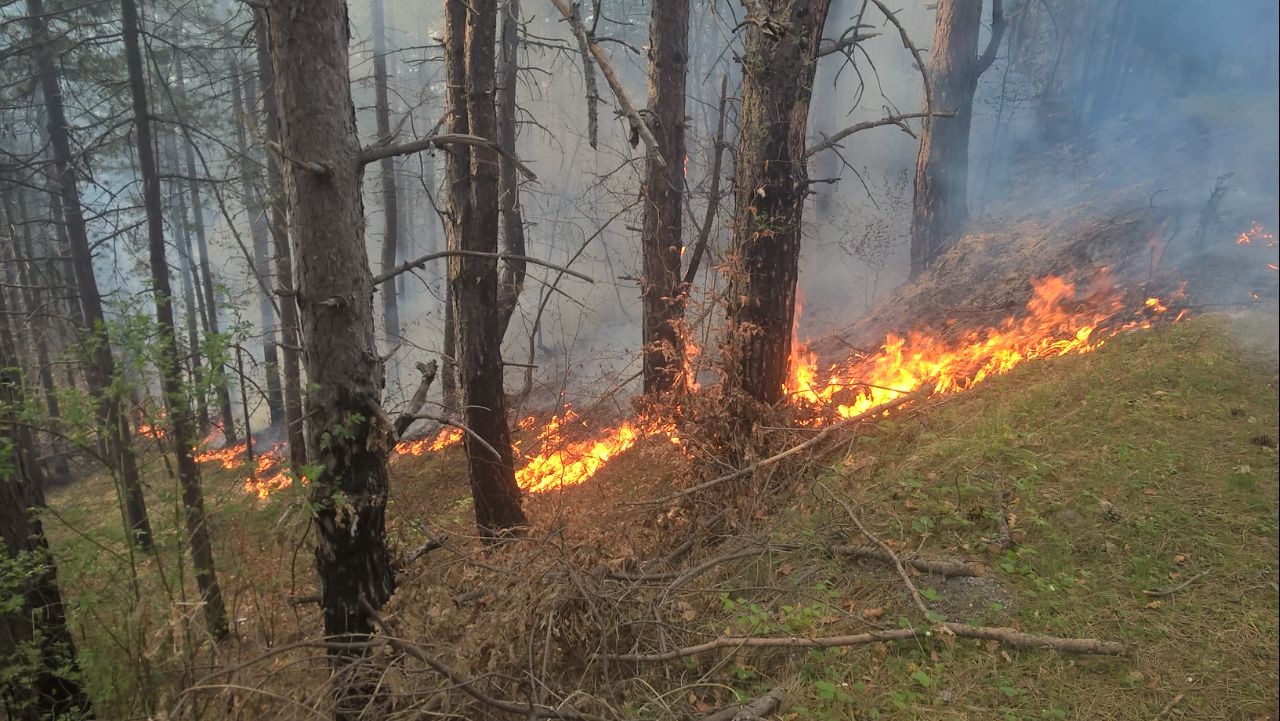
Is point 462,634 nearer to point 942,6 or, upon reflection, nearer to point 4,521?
point 4,521

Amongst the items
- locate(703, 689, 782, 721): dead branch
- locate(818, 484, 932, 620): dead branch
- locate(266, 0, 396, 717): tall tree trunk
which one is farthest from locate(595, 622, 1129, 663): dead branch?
locate(266, 0, 396, 717): tall tree trunk

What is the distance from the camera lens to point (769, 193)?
Result: 6.12 meters

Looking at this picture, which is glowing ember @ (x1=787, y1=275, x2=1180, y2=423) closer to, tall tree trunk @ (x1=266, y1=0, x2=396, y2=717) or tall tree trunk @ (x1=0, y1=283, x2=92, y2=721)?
tall tree trunk @ (x1=266, y1=0, x2=396, y2=717)

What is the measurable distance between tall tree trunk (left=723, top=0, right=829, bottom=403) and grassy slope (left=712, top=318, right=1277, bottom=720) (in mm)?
1349

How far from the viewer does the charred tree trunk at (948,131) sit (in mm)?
12453

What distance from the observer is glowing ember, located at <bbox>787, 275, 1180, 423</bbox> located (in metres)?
6.81

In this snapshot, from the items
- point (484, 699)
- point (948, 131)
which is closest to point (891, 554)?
point (484, 699)

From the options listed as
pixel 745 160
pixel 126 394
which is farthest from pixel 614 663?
pixel 745 160

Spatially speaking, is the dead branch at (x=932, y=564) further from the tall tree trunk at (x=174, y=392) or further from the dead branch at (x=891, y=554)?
the tall tree trunk at (x=174, y=392)

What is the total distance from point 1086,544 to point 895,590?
3.82ft

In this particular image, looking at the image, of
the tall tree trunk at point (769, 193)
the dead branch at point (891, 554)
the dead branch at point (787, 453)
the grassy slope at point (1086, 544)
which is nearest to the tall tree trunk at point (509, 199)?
the tall tree trunk at point (769, 193)

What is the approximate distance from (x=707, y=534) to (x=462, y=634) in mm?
2403

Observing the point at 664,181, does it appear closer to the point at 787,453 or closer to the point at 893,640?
the point at 787,453

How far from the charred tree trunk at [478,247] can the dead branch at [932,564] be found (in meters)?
3.43
